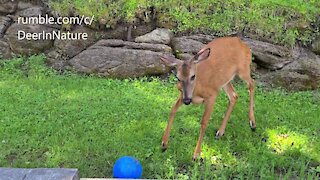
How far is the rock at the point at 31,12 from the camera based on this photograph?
7.63m

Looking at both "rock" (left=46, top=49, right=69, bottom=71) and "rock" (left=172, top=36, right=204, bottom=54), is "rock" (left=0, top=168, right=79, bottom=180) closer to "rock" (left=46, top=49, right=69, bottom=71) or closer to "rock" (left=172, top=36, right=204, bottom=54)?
"rock" (left=46, top=49, right=69, bottom=71)

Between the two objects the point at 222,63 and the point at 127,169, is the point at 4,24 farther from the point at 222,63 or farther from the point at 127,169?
the point at 127,169

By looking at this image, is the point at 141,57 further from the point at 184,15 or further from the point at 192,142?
the point at 192,142

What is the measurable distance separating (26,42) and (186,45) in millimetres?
2405

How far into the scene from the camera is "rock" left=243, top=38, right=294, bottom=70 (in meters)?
7.03

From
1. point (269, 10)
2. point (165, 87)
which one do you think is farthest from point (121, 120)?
point (269, 10)

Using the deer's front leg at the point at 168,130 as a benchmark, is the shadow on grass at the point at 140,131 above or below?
below

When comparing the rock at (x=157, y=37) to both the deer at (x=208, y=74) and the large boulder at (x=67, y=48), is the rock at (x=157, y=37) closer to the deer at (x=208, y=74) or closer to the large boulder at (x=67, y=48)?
the large boulder at (x=67, y=48)

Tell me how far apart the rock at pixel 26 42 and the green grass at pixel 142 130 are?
2.27ft

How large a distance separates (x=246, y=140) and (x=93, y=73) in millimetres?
2772

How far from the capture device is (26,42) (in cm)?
732

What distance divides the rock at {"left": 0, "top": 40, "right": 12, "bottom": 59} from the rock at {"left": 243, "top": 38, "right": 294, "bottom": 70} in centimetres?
358

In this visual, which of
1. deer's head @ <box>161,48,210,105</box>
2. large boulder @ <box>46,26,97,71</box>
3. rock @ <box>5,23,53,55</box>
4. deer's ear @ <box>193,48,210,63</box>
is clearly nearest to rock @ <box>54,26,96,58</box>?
large boulder @ <box>46,26,97,71</box>

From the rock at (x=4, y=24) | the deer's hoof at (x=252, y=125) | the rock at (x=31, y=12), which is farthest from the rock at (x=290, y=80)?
the rock at (x=4, y=24)
